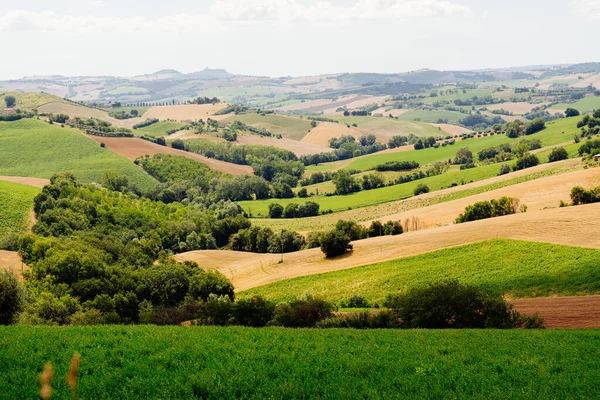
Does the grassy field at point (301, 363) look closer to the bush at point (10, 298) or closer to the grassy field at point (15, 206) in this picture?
the bush at point (10, 298)

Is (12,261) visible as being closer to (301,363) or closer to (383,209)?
(301,363)

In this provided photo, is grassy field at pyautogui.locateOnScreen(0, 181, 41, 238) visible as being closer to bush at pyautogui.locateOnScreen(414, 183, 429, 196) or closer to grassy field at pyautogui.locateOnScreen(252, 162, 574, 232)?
grassy field at pyautogui.locateOnScreen(252, 162, 574, 232)

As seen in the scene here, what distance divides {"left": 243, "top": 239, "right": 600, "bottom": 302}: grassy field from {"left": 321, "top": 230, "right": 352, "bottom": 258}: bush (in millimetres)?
8721

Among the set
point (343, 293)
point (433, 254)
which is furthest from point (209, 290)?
point (433, 254)

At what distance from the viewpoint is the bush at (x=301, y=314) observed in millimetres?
41094

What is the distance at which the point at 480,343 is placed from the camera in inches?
1150

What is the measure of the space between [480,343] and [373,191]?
13627 cm

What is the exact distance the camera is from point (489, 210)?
9262cm

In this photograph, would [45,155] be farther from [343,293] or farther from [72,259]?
[343,293]

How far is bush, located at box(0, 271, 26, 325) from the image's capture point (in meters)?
46.1

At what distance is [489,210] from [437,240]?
20861mm

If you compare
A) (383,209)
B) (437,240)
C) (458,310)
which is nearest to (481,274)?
(437,240)

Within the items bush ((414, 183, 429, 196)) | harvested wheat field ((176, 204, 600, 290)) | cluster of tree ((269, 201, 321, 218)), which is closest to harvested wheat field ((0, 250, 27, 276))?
harvested wheat field ((176, 204, 600, 290))

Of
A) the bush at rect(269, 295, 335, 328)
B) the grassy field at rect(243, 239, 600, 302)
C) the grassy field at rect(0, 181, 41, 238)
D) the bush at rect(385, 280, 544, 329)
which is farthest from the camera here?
the grassy field at rect(0, 181, 41, 238)
